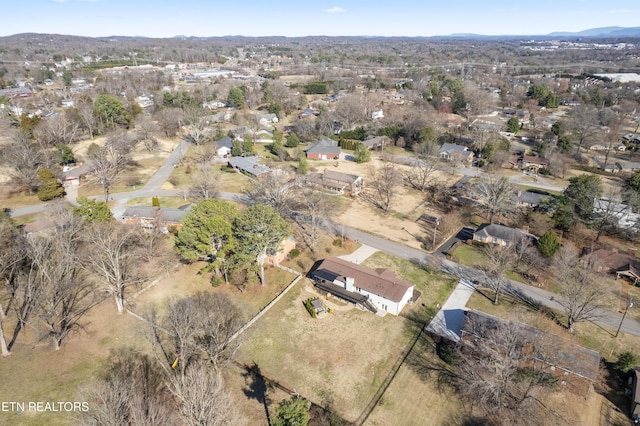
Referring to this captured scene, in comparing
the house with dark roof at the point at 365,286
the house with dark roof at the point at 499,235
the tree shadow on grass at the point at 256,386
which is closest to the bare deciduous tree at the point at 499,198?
the house with dark roof at the point at 499,235

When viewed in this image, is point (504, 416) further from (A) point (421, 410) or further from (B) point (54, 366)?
(B) point (54, 366)

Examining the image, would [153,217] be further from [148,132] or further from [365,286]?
[148,132]

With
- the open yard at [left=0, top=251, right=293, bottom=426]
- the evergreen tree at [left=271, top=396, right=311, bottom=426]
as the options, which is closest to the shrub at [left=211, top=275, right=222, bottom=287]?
the open yard at [left=0, top=251, right=293, bottom=426]

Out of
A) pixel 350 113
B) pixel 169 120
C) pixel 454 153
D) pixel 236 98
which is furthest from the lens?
pixel 236 98

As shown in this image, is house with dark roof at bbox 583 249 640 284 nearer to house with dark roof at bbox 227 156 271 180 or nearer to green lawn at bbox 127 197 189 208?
house with dark roof at bbox 227 156 271 180

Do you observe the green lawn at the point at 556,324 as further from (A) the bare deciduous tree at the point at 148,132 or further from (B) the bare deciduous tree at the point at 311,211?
(A) the bare deciduous tree at the point at 148,132

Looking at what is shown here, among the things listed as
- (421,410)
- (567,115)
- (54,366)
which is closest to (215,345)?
(54,366)

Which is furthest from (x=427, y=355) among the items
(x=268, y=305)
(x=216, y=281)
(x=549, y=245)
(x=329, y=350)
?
(x=216, y=281)
